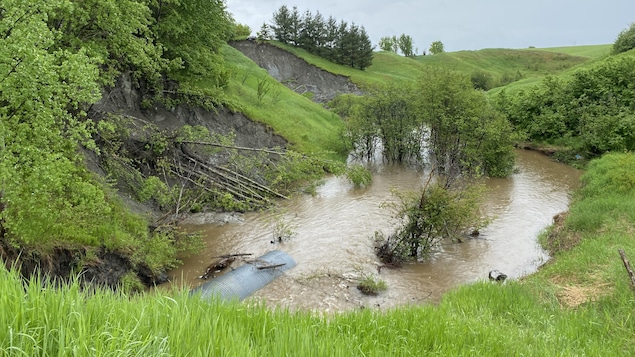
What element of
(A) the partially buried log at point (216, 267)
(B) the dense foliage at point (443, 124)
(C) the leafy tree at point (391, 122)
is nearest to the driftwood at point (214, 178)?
(A) the partially buried log at point (216, 267)

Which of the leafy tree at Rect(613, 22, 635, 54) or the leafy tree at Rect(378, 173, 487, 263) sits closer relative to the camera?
the leafy tree at Rect(378, 173, 487, 263)

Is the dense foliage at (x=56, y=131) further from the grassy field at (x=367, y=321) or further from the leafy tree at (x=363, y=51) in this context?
the leafy tree at (x=363, y=51)

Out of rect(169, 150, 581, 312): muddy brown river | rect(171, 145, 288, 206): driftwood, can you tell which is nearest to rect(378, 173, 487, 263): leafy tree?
rect(169, 150, 581, 312): muddy brown river

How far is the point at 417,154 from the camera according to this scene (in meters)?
27.8

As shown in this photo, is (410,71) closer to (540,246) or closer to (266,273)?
(540,246)

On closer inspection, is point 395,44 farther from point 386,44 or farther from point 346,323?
point 346,323

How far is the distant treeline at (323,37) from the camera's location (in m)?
68.3

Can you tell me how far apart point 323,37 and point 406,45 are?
45.9 m

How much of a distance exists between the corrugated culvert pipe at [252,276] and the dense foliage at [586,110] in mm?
23724

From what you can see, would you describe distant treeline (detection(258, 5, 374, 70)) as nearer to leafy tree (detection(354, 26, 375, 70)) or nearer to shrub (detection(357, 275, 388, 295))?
leafy tree (detection(354, 26, 375, 70))

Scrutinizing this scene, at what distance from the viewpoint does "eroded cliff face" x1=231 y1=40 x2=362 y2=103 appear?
196 ft

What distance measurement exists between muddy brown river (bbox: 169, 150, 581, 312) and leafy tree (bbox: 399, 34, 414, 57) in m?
92.7

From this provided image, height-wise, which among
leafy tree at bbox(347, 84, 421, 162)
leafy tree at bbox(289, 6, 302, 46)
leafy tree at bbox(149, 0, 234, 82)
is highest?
leafy tree at bbox(289, 6, 302, 46)

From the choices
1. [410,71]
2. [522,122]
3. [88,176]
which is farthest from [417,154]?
[410,71]
